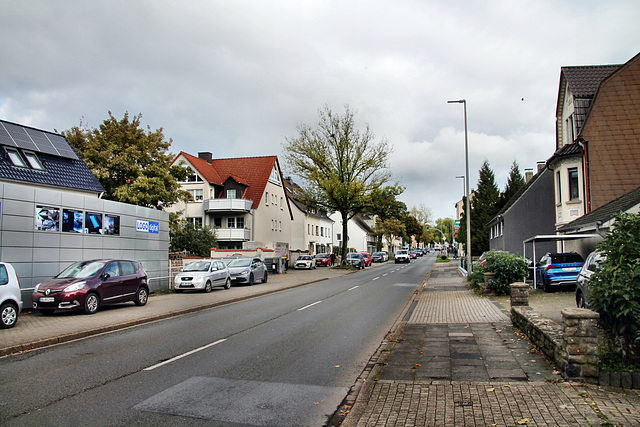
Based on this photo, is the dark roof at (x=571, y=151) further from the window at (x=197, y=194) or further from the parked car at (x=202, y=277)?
the window at (x=197, y=194)

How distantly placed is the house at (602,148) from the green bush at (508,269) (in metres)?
7.13

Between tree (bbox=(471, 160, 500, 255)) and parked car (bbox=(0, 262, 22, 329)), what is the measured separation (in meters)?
48.8

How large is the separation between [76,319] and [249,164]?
40272 millimetres

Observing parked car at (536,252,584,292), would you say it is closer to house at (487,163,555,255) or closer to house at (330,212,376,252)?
house at (487,163,555,255)

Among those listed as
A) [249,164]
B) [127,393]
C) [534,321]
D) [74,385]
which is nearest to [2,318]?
[74,385]

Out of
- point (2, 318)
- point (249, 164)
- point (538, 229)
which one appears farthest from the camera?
point (249, 164)

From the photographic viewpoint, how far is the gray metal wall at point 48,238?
14031 mm

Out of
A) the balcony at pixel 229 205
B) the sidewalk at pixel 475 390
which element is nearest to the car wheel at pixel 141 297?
the sidewalk at pixel 475 390

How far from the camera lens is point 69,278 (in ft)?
44.3

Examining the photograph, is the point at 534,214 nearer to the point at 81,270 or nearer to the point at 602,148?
the point at 602,148

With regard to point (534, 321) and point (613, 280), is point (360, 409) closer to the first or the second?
point (613, 280)

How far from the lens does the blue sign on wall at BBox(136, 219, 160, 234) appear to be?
20516mm

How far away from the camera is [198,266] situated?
22.6 m

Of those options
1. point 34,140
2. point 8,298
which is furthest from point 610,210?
point 34,140
